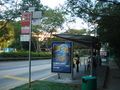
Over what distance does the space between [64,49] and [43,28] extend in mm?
58708

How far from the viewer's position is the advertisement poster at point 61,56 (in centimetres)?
1681

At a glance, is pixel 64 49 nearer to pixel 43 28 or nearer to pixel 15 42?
pixel 43 28

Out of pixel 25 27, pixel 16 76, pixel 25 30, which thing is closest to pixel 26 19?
pixel 25 27

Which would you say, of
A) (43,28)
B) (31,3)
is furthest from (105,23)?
(43,28)

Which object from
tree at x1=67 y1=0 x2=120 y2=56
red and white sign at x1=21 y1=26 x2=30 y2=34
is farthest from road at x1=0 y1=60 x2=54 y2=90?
tree at x1=67 y1=0 x2=120 y2=56

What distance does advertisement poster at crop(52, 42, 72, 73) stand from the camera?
55.2 feet

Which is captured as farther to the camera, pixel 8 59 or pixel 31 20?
pixel 8 59

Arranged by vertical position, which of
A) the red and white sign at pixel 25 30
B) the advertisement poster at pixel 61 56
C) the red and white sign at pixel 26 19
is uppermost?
the red and white sign at pixel 26 19

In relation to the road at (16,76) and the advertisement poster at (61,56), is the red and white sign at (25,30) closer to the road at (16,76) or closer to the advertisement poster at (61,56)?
the road at (16,76)

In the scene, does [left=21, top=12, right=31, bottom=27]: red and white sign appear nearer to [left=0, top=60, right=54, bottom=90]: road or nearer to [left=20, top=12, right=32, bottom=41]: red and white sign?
[left=20, top=12, right=32, bottom=41]: red and white sign

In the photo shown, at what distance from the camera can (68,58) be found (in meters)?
16.8

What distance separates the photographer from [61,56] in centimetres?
1700

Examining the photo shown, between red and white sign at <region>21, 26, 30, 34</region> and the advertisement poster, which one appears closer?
red and white sign at <region>21, 26, 30, 34</region>

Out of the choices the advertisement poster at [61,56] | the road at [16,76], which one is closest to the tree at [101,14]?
the advertisement poster at [61,56]
